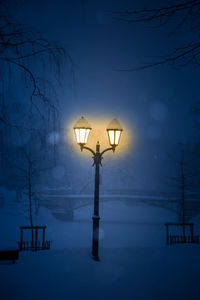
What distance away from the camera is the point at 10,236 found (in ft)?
94.8

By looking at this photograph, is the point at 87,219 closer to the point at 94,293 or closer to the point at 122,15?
the point at 94,293

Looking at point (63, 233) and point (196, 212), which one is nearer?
point (63, 233)

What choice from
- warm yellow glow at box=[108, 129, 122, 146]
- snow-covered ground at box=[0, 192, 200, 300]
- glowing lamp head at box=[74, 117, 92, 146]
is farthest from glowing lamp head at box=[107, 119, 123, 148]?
snow-covered ground at box=[0, 192, 200, 300]

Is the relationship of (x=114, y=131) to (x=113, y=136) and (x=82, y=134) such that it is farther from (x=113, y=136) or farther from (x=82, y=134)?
(x=82, y=134)

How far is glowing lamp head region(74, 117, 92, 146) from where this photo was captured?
6633mm

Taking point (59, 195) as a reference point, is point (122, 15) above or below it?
above

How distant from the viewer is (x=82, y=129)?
6.66 meters

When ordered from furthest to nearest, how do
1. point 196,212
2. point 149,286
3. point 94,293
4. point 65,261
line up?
point 196,212 → point 65,261 → point 149,286 → point 94,293

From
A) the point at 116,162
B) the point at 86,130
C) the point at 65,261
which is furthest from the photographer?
the point at 116,162

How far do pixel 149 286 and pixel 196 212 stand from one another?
124 feet

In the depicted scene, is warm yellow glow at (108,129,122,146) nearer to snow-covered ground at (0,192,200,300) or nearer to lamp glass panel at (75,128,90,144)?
lamp glass panel at (75,128,90,144)

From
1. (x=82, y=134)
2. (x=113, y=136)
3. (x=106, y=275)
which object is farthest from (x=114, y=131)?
(x=106, y=275)

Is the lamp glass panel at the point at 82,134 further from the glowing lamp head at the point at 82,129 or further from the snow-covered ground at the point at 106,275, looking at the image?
the snow-covered ground at the point at 106,275

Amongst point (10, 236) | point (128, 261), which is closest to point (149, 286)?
point (128, 261)
